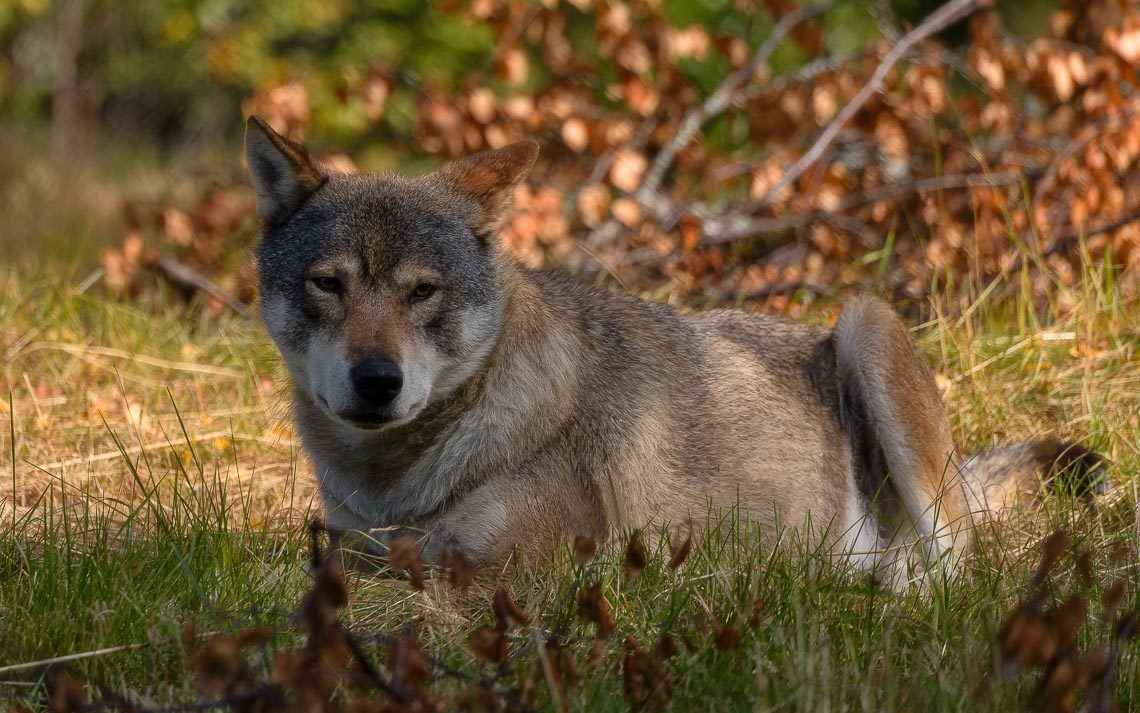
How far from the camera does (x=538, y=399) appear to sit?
437cm

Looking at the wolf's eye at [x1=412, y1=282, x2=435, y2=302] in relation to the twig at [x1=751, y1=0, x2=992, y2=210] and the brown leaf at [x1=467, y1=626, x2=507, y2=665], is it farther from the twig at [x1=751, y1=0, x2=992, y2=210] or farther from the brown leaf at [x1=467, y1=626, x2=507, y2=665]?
the twig at [x1=751, y1=0, x2=992, y2=210]

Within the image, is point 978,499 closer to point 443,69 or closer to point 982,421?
point 982,421

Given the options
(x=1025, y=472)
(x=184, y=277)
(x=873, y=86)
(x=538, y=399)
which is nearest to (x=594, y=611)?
(x=538, y=399)

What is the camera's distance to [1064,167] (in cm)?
768

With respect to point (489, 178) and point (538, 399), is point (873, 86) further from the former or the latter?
point (538, 399)

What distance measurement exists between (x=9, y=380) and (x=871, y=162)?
5.50 meters

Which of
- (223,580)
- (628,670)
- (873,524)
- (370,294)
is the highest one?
(370,294)

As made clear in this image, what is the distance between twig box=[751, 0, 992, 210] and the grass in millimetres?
2162

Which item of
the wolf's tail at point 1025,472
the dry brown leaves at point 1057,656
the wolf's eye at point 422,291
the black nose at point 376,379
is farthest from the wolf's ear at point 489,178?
the dry brown leaves at point 1057,656

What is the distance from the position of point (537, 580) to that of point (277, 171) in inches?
66.4

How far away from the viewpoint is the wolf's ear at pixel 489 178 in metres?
4.50

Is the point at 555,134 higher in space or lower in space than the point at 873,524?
higher

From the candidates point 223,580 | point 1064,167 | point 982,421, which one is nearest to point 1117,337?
point 982,421

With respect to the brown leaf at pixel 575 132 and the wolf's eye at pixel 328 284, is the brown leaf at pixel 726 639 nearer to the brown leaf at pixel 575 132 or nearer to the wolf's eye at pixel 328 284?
the wolf's eye at pixel 328 284
